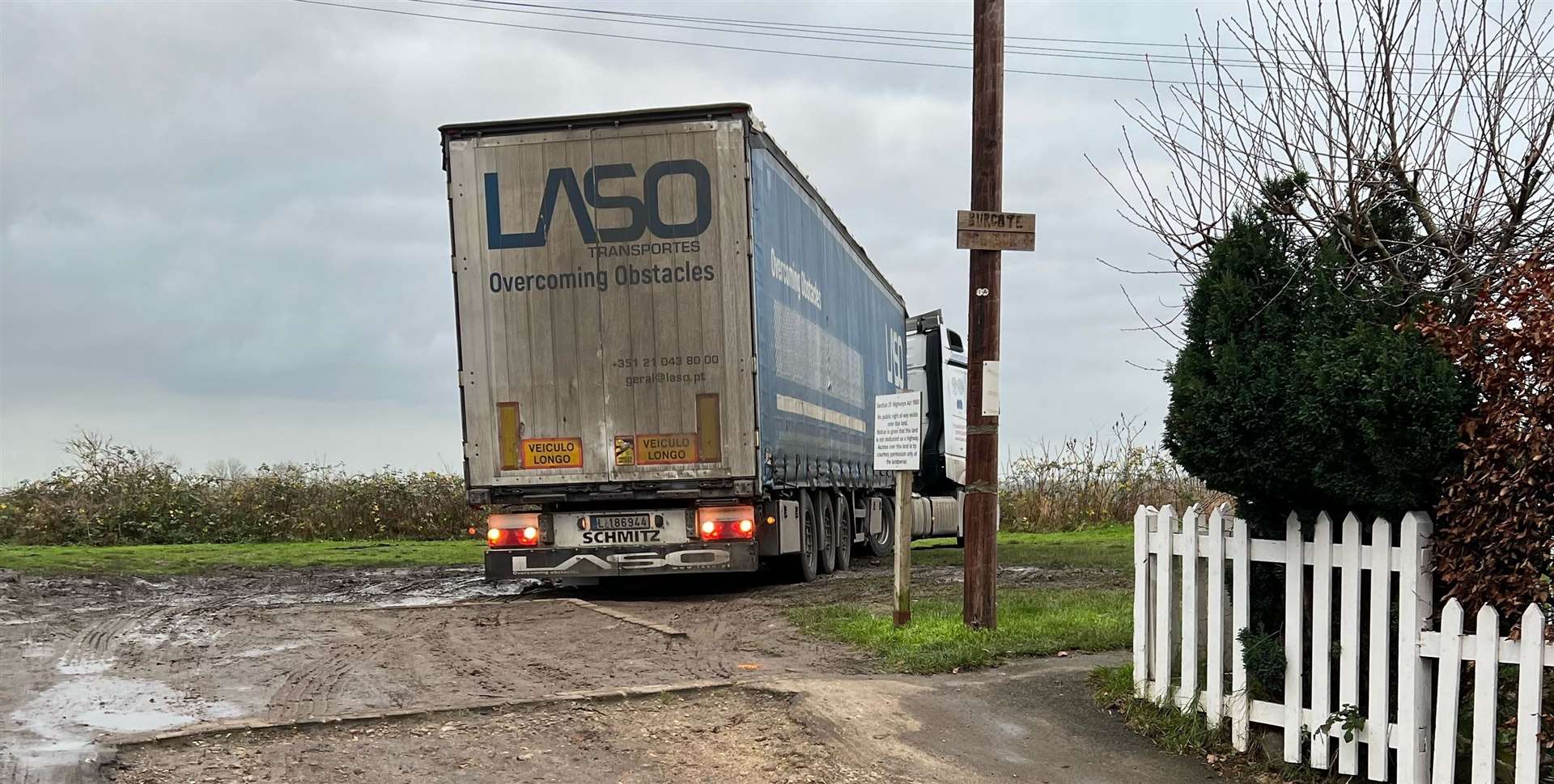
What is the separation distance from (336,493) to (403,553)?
17.5ft

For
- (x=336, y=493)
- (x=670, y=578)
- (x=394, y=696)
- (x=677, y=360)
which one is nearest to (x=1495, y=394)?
(x=394, y=696)

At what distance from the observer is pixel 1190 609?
23.9ft

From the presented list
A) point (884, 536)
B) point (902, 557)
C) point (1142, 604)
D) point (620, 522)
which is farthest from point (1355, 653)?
point (884, 536)

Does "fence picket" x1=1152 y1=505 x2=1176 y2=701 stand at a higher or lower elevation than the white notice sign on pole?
lower

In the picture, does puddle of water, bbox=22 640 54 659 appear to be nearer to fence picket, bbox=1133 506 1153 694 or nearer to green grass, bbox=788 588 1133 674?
green grass, bbox=788 588 1133 674

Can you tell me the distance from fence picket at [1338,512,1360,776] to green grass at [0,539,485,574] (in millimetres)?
15391

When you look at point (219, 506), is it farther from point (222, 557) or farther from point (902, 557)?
point (902, 557)

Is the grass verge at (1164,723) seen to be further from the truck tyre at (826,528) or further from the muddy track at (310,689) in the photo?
the truck tyre at (826,528)

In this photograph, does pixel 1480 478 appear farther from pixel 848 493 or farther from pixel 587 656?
pixel 848 493


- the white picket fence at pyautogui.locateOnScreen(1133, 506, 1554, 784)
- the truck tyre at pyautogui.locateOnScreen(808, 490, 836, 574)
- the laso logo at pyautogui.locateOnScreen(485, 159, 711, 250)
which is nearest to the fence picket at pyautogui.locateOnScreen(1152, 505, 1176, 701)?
the white picket fence at pyautogui.locateOnScreen(1133, 506, 1554, 784)

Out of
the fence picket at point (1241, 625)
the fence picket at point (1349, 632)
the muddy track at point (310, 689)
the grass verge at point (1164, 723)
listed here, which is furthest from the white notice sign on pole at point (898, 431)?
the fence picket at point (1349, 632)

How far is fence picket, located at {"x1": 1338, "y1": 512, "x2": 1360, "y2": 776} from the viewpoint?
6.38 metres

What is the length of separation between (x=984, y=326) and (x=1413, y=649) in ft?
13.8

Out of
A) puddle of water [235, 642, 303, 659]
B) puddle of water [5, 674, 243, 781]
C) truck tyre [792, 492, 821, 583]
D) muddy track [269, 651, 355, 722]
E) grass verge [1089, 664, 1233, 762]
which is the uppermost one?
truck tyre [792, 492, 821, 583]
